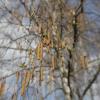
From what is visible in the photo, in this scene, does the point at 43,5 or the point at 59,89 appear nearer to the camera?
the point at 43,5

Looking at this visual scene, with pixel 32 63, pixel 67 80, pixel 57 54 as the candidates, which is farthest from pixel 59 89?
pixel 32 63

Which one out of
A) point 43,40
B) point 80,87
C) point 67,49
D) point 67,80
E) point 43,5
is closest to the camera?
point 43,40

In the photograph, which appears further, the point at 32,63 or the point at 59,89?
the point at 59,89

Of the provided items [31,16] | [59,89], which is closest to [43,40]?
[31,16]

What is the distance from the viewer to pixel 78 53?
8016 millimetres

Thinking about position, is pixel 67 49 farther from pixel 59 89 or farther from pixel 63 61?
pixel 59 89

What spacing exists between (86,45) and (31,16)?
1.75 metres

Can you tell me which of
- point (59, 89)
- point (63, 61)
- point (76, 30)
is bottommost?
point (59, 89)

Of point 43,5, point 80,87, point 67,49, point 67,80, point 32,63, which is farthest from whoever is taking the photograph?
point 80,87

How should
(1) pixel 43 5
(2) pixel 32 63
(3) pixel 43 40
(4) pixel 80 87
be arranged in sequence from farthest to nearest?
(4) pixel 80 87
(1) pixel 43 5
(3) pixel 43 40
(2) pixel 32 63

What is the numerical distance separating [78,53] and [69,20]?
0.78 meters

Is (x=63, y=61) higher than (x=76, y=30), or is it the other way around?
(x=76, y=30)

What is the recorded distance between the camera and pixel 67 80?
8570mm

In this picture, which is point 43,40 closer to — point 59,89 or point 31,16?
point 31,16
